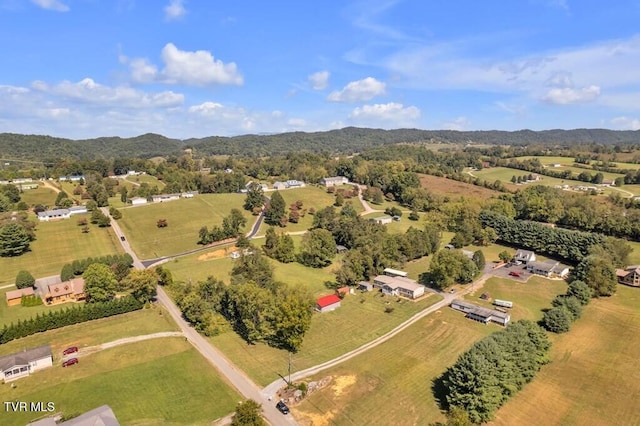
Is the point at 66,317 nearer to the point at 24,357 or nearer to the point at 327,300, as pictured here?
the point at 24,357

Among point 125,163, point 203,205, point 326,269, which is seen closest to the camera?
point 326,269

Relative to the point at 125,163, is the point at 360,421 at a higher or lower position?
lower

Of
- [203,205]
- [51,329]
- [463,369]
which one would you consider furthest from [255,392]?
[203,205]

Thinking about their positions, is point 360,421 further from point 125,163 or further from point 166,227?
point 125,163

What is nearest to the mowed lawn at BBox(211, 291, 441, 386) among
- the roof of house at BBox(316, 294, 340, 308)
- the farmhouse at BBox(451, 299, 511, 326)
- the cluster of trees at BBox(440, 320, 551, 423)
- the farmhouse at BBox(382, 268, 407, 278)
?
the roof of house at BBox(316, 294, 340, 308)

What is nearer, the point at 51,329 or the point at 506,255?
the point at 51,329

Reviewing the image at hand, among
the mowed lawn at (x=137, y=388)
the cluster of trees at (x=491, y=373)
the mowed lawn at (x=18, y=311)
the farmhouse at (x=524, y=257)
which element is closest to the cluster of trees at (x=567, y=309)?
the cluster of trees at (x=491, y=373)

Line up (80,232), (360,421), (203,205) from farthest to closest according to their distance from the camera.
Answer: (203,205)
(80,232)
(360,421)

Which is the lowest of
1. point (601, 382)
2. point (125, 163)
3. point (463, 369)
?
point (601, 382)
